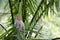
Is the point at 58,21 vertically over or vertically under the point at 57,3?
under

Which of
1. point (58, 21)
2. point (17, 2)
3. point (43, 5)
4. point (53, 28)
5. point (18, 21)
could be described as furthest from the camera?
point (58, 21)

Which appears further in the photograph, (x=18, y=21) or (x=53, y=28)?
(x=53, y=28)

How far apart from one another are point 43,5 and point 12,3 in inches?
8.0

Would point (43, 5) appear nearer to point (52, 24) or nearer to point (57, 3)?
point (57, 3)

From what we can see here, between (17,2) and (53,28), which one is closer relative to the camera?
(17,2)

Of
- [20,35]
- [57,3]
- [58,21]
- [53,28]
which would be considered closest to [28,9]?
[57,3]

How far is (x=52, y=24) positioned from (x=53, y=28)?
8cm

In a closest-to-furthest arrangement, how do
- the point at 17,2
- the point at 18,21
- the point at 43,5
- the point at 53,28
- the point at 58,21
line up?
1. the point at 18,21
2. the point at 17,2
3. the point at 43,5
4. the point at 53,28
5. the point at 58,21

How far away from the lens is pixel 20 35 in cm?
78

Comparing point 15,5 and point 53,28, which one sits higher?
point 15,5

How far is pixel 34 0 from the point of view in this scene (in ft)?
3.82

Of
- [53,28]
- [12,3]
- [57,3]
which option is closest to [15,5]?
[12,3]

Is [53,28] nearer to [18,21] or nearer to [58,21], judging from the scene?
[58,21]

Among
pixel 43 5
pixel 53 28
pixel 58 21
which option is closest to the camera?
pixel 43 5
